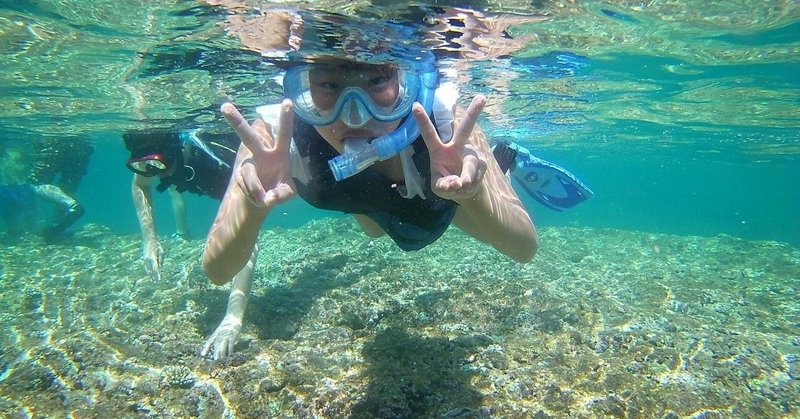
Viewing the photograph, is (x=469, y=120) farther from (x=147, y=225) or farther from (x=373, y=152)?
(x=147, y=225)

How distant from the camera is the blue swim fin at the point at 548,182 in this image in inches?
350

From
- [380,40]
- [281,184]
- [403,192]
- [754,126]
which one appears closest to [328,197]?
[403,192]

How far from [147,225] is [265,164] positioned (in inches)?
220

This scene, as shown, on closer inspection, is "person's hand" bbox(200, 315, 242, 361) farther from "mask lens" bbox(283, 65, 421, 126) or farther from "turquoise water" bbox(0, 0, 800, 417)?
"mask lens" bbox(283, 65, 421, 126)

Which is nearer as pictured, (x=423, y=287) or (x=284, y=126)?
(x=284, y=126)

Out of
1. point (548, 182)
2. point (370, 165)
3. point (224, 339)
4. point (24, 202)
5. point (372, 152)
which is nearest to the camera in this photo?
point (372, 152)

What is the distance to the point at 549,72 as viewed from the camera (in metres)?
11.7

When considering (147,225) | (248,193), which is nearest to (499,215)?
(248,193)

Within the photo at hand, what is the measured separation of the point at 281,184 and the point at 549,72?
10.6m

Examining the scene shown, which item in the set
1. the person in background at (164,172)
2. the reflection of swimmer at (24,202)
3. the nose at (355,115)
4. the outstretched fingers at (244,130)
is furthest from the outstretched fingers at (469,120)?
the reflection of swimmer at (24,202)

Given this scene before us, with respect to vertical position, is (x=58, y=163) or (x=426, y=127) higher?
(x=426, y=127)

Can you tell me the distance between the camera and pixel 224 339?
5.14 meters

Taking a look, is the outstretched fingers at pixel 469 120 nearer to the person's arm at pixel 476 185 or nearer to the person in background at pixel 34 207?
the person's arm at pixel 476 185

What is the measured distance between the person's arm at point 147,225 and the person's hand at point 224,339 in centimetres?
225
